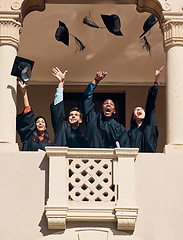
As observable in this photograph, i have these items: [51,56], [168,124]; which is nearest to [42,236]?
[168,124]

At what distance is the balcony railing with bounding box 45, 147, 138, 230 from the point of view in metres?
14.6

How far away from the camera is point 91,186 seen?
1489 centimetres

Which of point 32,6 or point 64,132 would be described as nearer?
point 64,132

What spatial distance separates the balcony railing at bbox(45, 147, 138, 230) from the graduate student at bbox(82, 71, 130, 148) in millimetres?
584

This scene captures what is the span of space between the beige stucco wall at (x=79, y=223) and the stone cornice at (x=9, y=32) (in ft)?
6.29

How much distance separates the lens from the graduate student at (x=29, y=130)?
16016 millimetres

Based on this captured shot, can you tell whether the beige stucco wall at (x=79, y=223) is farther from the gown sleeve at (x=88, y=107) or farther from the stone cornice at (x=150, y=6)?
the stone cornice at (x=150, y=6)

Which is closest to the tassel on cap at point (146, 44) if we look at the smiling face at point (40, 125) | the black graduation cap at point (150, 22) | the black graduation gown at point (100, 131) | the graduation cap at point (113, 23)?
the graduation cap at point (113, 23)

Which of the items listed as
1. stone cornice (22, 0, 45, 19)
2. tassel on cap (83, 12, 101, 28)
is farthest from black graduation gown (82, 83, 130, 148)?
tassel on cap (83, 12, 101, 28)

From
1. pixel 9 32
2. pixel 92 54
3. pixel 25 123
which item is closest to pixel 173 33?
pixel 9 32

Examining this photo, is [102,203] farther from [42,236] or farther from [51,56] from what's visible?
[51,56]

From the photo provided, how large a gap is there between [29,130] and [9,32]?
1548 millimetres

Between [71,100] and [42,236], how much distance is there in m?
5.79

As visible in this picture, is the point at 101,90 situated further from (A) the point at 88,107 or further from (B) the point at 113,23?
(A) the point at 88,107
